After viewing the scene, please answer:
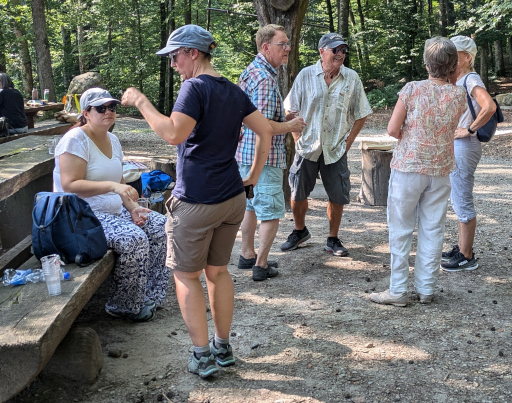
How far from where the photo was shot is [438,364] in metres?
3.16

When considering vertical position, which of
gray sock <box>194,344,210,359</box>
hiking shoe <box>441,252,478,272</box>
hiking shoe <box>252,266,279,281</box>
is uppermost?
gray sock <box>194,344,210,359</box>

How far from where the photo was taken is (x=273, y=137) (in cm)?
456

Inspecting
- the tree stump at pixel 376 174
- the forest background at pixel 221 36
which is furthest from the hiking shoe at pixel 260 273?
the forest background at pixel 221 36

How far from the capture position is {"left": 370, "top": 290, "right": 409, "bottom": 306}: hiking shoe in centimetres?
402

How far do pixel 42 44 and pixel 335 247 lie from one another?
1415 cm

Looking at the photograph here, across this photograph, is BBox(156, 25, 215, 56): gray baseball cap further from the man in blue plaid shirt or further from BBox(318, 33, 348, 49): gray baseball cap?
BBox(318, 33, 348, 49): gray baseball cap

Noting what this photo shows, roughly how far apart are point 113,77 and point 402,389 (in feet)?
78.1

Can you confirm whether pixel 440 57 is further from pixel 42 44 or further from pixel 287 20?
pixel 42 44

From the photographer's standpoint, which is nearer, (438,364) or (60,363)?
(60,363)

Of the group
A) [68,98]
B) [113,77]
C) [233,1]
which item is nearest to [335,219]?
[68,98]

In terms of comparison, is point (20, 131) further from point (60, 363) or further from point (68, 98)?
point (60, 363)

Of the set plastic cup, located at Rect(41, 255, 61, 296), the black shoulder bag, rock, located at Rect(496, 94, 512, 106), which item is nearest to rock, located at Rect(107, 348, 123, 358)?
plastic cup, located at Rect(41, 255, 61, 296)

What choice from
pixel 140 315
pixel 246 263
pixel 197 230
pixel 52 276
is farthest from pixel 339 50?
pixel 52 276

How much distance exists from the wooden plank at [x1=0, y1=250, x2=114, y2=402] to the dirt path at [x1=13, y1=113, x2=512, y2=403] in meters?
0.51
